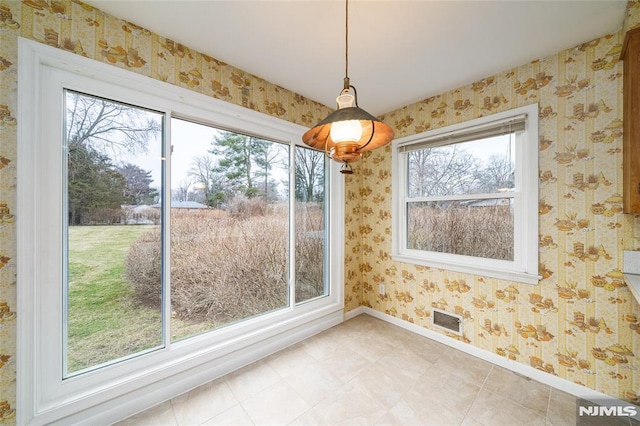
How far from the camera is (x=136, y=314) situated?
160 centimetres

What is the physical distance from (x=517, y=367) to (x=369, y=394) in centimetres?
129

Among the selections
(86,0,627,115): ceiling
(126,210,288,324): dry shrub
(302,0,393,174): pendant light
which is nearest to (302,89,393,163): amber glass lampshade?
(302,0,393,174): pendant light

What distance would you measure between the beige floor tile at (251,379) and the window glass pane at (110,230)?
2.10ft

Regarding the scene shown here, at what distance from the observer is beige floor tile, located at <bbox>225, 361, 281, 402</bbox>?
171cm

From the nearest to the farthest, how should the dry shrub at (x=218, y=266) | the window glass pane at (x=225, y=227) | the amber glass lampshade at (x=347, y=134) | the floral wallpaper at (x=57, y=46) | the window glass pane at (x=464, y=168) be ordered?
the amber glass lampshade at (x=347, y=134)
the floral wallpaper at (x=57, y=46)
the dry shrub at (x=218, y=266)
the window glass pane at (x=225, y=227)
the window glass pane at (x=464, y=168)

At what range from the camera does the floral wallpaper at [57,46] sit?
118cm

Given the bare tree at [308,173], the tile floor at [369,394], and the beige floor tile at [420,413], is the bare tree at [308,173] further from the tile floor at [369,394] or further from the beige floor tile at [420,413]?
the beige floor tile at [420,413]

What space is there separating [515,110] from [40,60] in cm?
317

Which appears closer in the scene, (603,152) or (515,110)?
(603,152)

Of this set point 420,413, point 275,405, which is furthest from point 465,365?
point 275,405

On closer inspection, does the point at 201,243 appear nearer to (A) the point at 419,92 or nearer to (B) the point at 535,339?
(A) the point at 419,92

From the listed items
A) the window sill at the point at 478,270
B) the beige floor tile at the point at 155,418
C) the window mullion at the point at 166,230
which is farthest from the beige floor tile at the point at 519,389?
the window mullion at the point at 166,230

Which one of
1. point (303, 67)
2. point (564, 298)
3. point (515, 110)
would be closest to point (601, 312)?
point (564, 298)

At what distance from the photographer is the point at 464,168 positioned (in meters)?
2.27
